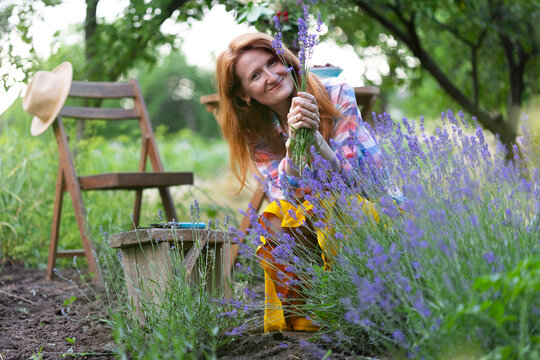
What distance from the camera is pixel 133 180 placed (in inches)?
132

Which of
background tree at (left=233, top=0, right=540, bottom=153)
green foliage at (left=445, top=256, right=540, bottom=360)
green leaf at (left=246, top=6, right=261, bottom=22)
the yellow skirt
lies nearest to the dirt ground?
the yellow skirt

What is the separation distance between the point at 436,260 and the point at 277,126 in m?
1.50

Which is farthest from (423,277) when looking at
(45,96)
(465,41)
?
(465,41)

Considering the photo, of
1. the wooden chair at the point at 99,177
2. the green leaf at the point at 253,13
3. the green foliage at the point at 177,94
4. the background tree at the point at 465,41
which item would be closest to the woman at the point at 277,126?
the green leaf at the point at 253,13

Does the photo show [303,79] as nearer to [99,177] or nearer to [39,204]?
[99,177]

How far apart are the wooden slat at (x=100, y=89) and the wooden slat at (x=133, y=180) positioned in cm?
67

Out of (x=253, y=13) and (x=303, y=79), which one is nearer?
(x=303, y=79)

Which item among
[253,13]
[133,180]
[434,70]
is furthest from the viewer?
[434,70]

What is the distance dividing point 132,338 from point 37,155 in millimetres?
3202

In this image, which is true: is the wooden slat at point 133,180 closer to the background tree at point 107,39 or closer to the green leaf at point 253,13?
the background tree at point 107,39

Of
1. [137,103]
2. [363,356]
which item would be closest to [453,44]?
[137,103]

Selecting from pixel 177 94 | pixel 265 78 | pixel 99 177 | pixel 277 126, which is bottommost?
pixel 177 94

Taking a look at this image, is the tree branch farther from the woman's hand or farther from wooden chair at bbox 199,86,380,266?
the woman's hand

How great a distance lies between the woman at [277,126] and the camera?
2.11 metres
